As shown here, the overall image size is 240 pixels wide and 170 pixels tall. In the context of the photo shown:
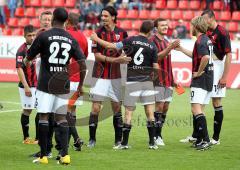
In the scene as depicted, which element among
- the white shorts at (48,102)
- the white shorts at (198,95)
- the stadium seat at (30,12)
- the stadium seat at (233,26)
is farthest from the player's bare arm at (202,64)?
the stadium seat at (30,12)

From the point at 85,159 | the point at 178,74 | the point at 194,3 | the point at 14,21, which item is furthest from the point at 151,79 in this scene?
the point at 14,21

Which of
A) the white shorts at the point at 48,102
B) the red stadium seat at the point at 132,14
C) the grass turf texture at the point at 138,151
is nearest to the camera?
the white shorts at the point at 48,102

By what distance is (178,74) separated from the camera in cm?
2386

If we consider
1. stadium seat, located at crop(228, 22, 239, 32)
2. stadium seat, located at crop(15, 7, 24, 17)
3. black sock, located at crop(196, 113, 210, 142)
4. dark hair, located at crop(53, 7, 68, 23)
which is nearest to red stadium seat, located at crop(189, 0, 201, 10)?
stadium seat, located at crop(228, 22, 239, 32)

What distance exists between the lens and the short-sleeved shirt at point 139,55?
39.3 feet

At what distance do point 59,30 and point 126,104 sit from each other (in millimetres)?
2391

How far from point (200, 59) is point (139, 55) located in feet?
3.45

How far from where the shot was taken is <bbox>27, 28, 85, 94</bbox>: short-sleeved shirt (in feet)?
33.6

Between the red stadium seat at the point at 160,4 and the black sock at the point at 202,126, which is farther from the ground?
the red stadium seat at the point at 160,4

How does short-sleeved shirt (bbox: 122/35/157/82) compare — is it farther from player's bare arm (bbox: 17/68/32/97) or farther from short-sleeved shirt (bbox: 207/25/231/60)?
player's bare arm (bbox: 17/68/32/97)

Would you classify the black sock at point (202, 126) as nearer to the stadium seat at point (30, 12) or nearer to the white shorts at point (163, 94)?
the white shorts at point (163, 94)

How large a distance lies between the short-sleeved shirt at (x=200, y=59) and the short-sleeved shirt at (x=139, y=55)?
0.72m

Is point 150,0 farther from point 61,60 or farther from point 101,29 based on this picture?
point 61,60

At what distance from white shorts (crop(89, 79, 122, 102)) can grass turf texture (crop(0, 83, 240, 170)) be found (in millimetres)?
886
